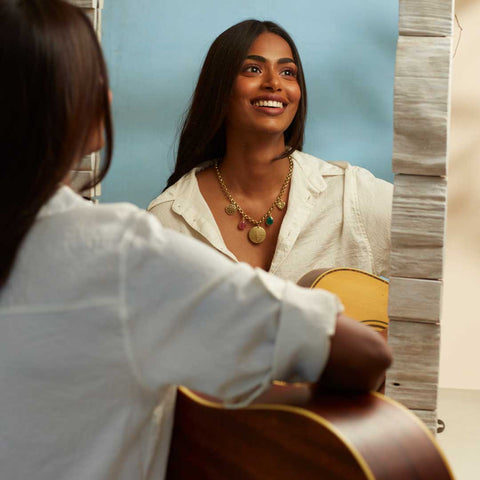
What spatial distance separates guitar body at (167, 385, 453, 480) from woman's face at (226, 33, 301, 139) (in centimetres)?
126

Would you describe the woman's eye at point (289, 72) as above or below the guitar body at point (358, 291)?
above

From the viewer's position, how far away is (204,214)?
7.12ft

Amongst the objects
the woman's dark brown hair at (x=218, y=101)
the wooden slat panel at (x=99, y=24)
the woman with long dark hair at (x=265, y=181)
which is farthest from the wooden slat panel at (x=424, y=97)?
the wooden slat panel at (x=99, y=24)

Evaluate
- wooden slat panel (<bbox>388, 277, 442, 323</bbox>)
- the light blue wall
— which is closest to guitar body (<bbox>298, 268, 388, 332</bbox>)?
wooden slat panel (<bbox>388, 277, 442, 323</bbox>)

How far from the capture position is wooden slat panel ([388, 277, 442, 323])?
1.61m

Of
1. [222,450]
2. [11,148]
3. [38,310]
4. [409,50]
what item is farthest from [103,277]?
[409,50]

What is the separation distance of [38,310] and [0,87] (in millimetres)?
272

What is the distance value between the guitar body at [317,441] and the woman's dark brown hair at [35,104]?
357 millimetres

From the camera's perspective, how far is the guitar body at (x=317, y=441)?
3.01ft

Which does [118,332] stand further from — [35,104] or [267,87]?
[267,87]

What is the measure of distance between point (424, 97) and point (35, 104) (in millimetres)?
935

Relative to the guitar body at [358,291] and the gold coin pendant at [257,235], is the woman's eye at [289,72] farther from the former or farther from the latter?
the guitar body at [358,291]

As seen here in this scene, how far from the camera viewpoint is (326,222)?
6.96ft

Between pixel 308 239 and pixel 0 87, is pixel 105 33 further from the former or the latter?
pixel 0 87
